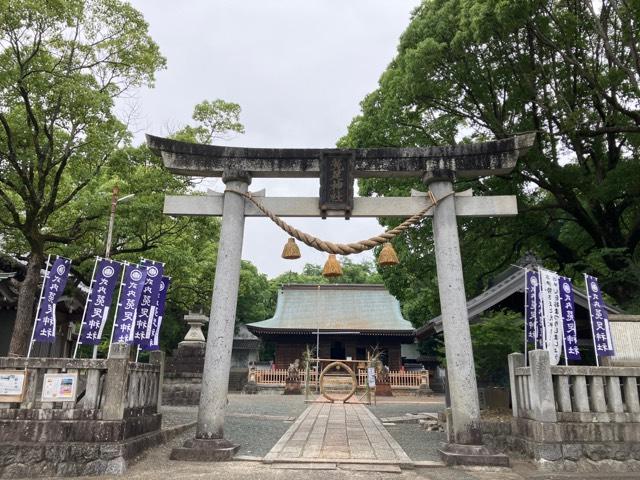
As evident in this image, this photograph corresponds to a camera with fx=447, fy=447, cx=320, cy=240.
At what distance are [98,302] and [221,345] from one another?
8.28ft

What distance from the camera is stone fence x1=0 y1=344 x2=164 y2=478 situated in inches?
226

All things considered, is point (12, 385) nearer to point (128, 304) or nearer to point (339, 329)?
point (128, 304)

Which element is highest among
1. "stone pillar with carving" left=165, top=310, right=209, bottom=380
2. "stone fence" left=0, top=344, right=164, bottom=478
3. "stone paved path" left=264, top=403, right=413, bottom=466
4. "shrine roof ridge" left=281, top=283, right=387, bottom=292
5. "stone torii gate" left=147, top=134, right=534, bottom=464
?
"shrine roof ridge" left=281, top=283, right=387, bottom=292

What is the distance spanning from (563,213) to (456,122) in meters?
5.06

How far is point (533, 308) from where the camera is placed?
798 cm

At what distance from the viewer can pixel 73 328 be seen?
1964cm

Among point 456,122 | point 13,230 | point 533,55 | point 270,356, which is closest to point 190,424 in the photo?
point 13,230

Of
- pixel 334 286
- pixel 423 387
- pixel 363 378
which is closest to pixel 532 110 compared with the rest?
pixel 423 387

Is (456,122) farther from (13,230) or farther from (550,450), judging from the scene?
(13,230)

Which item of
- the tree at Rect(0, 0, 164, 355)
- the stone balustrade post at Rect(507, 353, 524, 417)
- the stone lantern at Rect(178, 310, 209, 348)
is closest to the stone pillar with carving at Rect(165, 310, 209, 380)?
the stone lantern at Rect(178, 310, 209, 348)

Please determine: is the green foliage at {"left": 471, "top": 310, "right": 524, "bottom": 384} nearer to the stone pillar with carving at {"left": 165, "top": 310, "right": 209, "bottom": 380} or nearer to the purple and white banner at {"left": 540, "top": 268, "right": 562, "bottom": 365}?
the purple and white banner at {"left": 540, "top": 268, "right": 562, "bottom": 365}

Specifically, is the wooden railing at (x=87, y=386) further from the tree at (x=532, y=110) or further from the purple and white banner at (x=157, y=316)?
the tree at (x=532, y=110)

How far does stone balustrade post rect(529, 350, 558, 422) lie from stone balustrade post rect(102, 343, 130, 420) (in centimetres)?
578

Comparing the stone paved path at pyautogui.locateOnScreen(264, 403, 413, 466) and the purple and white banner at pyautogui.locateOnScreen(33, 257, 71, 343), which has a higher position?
the purple and white banner at pyautogui.locateOnScreen(33, 257, 71, 343)
